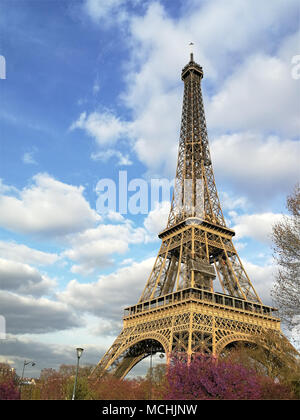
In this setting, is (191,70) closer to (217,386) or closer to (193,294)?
(193,294)

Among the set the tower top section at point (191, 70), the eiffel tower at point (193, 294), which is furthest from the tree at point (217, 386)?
the tower top section at point (191, 70)

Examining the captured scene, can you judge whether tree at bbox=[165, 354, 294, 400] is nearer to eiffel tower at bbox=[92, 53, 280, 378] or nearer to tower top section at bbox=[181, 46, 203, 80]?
eiffel tower at bbox=[92, 53, 280, 378]

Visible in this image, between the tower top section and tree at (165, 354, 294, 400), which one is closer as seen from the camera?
tree at (165, 354, 294, 400)

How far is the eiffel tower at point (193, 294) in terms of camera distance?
123 ft

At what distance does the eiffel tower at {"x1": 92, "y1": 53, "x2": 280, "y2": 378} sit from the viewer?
3747cm

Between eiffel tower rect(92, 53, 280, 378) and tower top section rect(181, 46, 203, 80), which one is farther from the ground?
tower top section rect(181, 46, 203, 80)

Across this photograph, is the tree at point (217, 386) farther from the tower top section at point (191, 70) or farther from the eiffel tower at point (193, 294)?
the tower top section at point (191, 70)

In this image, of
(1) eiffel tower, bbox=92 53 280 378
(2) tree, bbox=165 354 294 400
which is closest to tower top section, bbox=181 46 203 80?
(1) eiffel tower, bbox=92 53 280 378

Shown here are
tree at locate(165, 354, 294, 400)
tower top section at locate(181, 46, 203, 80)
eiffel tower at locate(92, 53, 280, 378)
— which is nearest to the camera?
tree at locate(165, 354, 294, 400)

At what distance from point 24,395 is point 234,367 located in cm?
2902

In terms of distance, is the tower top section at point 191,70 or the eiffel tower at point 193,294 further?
the tower top section at point 191,70

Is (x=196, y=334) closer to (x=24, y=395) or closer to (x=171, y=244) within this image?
(x=171, y=244)
